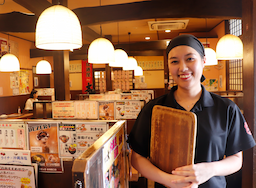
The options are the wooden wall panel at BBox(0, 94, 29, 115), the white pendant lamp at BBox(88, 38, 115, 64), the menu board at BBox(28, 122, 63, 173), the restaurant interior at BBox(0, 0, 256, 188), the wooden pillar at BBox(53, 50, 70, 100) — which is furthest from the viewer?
the wooden wall panel at BBox(0, 94, 29, 115)

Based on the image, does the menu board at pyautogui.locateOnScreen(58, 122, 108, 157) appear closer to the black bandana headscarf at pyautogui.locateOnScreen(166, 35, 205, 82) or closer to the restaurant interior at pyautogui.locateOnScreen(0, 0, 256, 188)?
the restaurant interior at pyautogui.locateOnScreen(0, 0, 256, 188)

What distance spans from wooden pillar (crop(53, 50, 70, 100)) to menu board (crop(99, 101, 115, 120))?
0.91 meters

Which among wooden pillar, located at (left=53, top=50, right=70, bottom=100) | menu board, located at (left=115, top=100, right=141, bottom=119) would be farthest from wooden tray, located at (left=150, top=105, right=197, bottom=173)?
wooden pillar, located at (left=53, top=50, right=70, bottom=100)

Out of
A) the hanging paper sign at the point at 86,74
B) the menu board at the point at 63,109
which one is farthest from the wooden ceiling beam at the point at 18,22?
the hanging paper sign at the point at 86,74

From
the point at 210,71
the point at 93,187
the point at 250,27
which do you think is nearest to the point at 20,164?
the point at 93,187

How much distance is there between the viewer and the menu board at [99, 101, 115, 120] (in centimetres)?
359

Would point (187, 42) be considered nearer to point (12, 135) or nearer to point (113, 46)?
point (12, 135)

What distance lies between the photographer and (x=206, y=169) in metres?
0.92

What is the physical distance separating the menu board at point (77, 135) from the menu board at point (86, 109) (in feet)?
3.62

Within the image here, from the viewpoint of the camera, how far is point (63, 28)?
65.9 inches

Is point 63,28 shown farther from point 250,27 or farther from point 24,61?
point 24,61

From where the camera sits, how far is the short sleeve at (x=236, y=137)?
3.45ft

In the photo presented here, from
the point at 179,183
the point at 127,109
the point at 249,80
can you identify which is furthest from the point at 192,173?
the point at 127,109

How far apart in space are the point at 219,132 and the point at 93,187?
67cm
